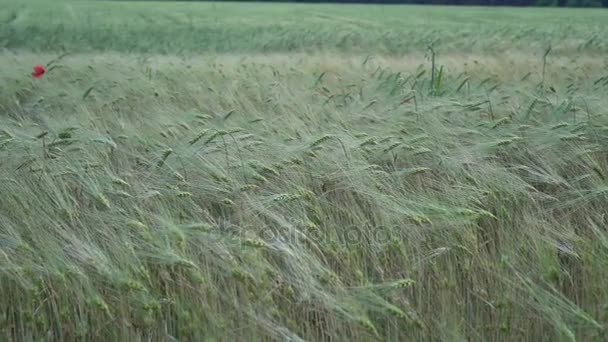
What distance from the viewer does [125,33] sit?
10422 mm

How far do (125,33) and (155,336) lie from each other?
9733 millimetres

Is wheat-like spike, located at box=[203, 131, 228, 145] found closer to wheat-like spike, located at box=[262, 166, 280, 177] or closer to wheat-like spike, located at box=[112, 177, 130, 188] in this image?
wheat-like spike, located at box=[262, 166, 280, 177]

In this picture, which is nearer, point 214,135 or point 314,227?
point 314,227

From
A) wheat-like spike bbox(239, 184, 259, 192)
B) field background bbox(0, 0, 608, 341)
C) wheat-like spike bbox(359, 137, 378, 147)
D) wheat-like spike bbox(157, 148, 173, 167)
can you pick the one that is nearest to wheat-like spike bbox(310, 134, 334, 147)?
field background bbox(0, 0, 608, 341)

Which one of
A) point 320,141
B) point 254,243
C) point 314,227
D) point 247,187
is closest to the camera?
point 254,243

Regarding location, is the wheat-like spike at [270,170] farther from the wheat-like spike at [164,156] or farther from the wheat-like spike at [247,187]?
the wheat-like spike at [164,156]

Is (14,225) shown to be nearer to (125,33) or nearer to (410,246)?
(410,246)

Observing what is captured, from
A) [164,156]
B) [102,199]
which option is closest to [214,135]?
[164,156]

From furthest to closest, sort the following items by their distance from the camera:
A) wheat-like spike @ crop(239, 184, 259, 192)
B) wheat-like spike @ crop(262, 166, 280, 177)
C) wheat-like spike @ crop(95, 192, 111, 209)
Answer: wheat-like spike @ crop(262, 166, 280, 177), wheat-like spike @ crop(239, 184, 259, 192), wheat-like spike @ crop(95, 192, 111, 209)

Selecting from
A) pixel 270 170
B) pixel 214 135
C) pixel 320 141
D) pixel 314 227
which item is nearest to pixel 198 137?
pixel 214 135

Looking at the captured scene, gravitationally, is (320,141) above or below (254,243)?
above

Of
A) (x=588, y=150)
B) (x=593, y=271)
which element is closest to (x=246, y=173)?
(x=593, y=271)

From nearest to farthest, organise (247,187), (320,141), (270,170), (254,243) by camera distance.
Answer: (254,243), (247,187), (270,170), (320,141)

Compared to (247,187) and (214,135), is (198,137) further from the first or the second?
(247,187)
